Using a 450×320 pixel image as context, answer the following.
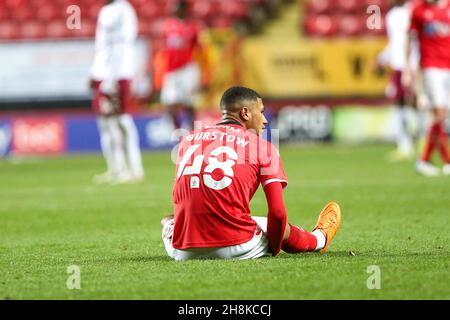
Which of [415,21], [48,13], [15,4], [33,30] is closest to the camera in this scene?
[415,21]

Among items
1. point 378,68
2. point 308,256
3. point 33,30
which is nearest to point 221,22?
point 33,30

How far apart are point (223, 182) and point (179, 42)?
11523mm

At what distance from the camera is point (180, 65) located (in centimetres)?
1833

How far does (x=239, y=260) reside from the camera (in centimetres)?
700

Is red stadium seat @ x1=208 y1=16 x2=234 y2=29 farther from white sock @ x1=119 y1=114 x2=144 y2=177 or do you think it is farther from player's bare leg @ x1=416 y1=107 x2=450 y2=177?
player's bare leg @ x1=416 y1=107 x2=450 y2=177

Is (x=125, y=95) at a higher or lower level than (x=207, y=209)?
lower

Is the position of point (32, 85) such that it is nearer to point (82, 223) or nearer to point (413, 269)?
point (82, 223)

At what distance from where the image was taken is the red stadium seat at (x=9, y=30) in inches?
959

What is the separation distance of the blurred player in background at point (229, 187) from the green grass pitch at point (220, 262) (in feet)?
0.54

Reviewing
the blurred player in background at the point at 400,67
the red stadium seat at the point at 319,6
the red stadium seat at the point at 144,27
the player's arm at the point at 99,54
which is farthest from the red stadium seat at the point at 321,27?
the player's arm at the point at 99,54

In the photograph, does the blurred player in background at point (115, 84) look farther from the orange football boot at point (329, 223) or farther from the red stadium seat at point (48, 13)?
the red stadium seat at point (48, 13)

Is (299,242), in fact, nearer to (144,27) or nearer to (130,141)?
(130,141)

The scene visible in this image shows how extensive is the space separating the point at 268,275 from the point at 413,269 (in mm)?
905
